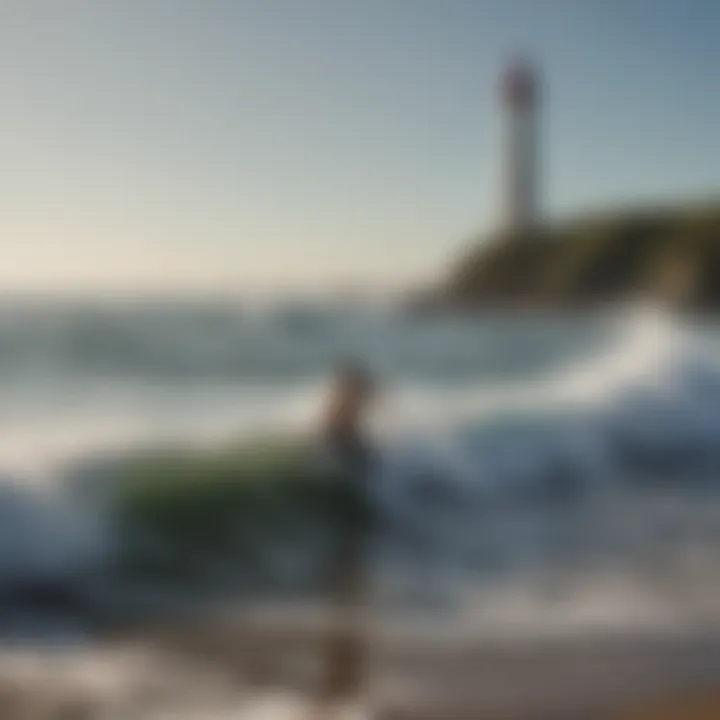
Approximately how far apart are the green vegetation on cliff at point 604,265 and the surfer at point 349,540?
57.0 feet

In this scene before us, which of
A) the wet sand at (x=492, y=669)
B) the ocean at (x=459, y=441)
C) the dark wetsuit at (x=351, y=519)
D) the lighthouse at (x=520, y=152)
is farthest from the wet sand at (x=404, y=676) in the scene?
the lighthouse at (x=520, y=152)

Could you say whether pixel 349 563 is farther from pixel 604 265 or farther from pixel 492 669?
pixel 604 265

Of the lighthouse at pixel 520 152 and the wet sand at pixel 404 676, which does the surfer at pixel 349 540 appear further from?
the lighthouse at pixel 520 152

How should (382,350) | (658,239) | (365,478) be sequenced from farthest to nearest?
(658,239), (382,350), (365,478)

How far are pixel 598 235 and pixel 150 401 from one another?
61.6 feet

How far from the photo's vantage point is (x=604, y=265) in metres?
27.4

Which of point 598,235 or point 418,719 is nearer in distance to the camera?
point 418,719

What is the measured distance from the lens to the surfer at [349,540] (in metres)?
3.23

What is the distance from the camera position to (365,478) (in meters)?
6.22

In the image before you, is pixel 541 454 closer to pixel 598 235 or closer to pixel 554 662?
pixel 554 662

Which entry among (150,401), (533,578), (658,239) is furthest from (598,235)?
(533,578)

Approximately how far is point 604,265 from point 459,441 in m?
21.1

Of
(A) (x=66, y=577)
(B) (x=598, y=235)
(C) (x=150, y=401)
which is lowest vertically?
(A) (x=66, y=577)

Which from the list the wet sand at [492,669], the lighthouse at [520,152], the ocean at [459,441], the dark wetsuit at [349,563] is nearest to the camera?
the wet sand at [492,669]
